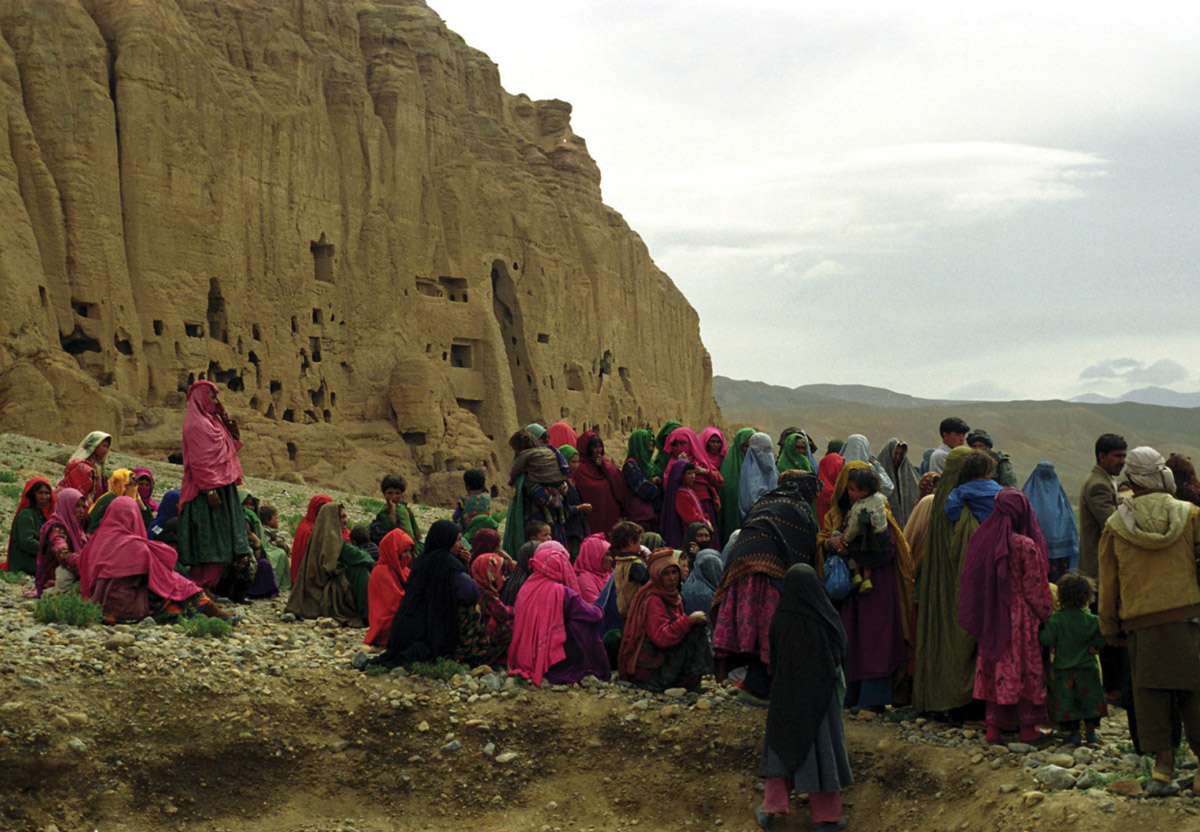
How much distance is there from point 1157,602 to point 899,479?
16.4ft

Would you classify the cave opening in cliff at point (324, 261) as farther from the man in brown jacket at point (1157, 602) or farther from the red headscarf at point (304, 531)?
the man in brown jacket at point (1157, 602)

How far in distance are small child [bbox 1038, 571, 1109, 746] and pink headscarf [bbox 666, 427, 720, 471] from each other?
457 centimetres

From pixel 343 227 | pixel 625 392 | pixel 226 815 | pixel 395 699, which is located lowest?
pixel 226 815

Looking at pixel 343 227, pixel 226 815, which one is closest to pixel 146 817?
pixel 226 815

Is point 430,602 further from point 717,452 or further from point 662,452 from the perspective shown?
point 717,452

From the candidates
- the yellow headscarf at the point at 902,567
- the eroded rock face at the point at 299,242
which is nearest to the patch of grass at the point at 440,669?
the yellow headscarf at the point at 902,567

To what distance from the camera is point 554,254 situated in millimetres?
40438

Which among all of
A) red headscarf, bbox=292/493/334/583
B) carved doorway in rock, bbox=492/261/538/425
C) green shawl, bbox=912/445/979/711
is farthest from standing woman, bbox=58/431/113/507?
carved doorway in rock, bbox=492/261/538/425

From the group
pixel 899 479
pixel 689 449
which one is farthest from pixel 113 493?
pixel 899 479

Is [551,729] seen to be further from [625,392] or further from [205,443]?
[625,392]

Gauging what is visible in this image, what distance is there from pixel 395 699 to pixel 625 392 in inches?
1381

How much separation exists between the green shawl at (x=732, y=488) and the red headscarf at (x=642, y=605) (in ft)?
10.0

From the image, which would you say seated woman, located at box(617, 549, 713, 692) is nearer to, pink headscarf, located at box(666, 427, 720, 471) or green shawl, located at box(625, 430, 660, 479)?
pink headscarf, located at box(666, 427, 720, 471)

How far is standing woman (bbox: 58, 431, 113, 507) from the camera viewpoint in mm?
10812
